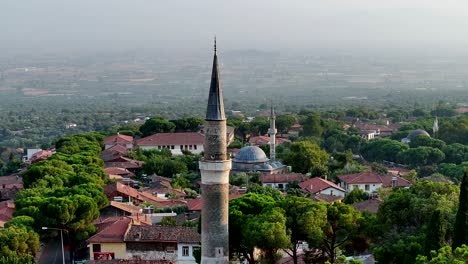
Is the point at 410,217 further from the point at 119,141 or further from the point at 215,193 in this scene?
the point at 119,141

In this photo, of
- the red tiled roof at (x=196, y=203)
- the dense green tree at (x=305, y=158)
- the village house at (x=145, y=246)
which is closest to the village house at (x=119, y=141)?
the dense green tree at (x=305, y=158)

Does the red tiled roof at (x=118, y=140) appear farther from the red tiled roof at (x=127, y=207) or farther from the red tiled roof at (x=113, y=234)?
the red tiled roof at (x=113, y=234)

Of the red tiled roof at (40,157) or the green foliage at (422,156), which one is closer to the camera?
the red tiled roof at (40,157)

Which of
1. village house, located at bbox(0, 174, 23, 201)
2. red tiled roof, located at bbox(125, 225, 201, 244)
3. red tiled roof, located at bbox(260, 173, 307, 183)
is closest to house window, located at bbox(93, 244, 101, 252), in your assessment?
red tiled roof, located at bbox(125, 225, 201, 244)

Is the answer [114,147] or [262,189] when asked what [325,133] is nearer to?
[114,147]

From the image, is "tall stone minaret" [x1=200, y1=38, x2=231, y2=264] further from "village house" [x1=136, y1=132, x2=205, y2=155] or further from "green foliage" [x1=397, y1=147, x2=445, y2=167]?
"village house" [x1=136, y1=132, x2=205, y2=155]

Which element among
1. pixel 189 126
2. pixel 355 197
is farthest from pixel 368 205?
pixel 189 126
